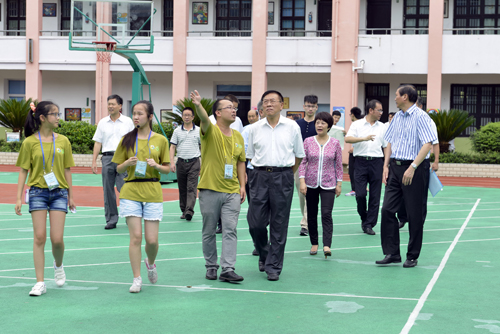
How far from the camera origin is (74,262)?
762 cm

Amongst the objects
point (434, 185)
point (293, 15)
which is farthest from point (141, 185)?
point (293, 15)

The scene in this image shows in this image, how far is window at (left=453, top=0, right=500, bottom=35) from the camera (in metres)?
28.2

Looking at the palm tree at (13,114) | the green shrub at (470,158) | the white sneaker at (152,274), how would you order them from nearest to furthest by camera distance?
the white sneaker at (152,274) → the green shrub at (470,158) → the palm tree at (13,114)

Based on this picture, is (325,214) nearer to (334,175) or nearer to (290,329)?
(334,175)

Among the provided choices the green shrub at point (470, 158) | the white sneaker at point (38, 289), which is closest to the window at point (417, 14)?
the green shrub at point (470, 158)

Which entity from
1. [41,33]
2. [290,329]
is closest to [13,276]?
[290,329]

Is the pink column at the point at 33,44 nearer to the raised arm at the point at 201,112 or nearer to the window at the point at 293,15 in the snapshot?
the window at the point at 293,15

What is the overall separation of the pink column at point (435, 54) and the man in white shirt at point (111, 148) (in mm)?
18185

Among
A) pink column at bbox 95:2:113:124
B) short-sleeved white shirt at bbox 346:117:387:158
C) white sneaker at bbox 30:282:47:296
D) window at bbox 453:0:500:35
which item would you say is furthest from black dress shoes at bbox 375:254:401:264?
window at bbox 453:0:500:35

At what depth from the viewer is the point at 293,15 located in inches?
1168

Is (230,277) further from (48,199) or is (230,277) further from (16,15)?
(16,15)

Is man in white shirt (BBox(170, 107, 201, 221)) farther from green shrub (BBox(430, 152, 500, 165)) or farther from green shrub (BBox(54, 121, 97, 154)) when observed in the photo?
green shrub (BBox(54, 121, 97, 154))

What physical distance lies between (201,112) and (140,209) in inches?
41.8

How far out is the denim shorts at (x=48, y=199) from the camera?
20.1 ft
